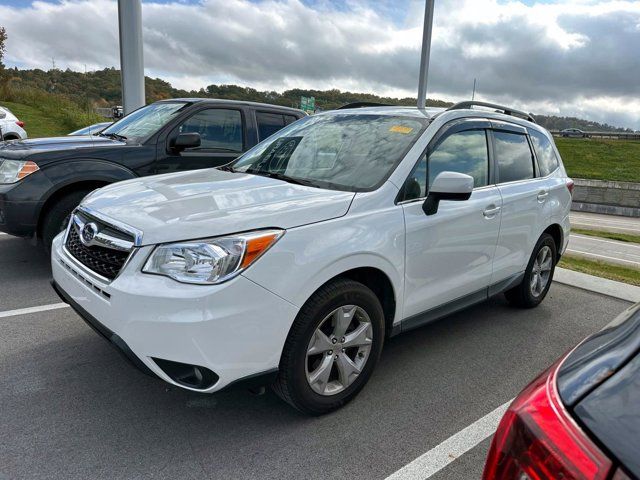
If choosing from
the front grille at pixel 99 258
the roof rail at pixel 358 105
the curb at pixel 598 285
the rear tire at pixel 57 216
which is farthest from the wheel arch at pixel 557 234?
the rear tire at pixel 57 216

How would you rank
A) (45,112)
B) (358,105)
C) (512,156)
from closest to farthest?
(512,156) < (358,105) < (45,112)

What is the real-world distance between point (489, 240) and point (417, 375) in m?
1.19

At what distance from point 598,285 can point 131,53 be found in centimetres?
878

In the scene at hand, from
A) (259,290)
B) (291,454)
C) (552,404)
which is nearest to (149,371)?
(259,290)

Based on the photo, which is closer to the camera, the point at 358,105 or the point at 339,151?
the point at 339,151

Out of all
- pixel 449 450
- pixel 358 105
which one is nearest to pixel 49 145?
pixel 358 105

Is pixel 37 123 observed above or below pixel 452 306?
above

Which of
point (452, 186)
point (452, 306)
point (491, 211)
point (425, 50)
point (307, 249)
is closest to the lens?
point (307, 249)

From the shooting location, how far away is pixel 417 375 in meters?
3.34

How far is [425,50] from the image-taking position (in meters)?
9.72

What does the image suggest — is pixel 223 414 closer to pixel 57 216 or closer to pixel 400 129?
pixel 400 129

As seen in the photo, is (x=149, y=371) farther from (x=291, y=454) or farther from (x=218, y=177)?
(x=218, y=177)

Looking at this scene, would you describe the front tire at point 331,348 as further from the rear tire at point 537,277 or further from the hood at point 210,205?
the rear tire at point 537,277

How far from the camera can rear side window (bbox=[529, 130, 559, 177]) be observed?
4574 mm
